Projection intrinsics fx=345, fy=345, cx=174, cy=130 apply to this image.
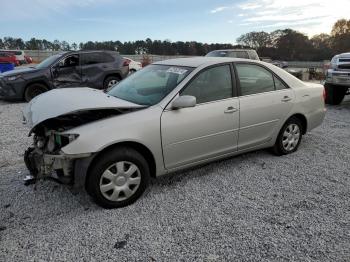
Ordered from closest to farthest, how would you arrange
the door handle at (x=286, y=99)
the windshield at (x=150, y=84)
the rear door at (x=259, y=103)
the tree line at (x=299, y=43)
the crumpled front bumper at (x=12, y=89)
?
the windshield at (x=150, y=84)
the rear door at (x=259, y=103)
the door handle at (x=286, y=99)
the crumpled front bumper at (x=12, y=89)
the tree line at (x=299, y=43)

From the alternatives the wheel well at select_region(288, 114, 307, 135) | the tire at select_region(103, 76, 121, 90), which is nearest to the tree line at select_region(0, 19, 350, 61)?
the tire at select_region(103, 76, 121, 90)

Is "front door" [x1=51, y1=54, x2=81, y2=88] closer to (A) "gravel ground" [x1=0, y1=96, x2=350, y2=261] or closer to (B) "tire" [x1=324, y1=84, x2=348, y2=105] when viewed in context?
(A) "gravel ground" [x1=0, y1=96, x2=350, y2=261]

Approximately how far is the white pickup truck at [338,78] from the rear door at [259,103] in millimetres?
4628

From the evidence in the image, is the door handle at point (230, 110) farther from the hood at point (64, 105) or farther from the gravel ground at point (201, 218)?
the hood at point (64, 105)

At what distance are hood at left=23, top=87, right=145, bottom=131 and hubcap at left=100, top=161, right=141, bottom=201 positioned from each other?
2.09 ft

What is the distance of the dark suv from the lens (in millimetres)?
10172

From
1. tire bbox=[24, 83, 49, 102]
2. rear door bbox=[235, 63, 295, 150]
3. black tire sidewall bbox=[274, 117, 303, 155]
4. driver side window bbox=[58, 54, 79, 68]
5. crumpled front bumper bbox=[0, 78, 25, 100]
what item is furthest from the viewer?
driver side window bbox=[58, 54, 79, 68]

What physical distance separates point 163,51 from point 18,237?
59.2 m

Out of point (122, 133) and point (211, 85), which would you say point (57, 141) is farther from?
point (211, 85)

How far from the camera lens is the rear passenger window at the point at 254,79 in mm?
4602

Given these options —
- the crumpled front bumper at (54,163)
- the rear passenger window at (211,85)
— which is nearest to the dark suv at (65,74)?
the crumpled front bumper at (54,163)

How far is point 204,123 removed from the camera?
4.11 m

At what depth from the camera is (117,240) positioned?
3.12 meters

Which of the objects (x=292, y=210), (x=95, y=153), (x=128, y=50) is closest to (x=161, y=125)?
(x=95, y=153)
